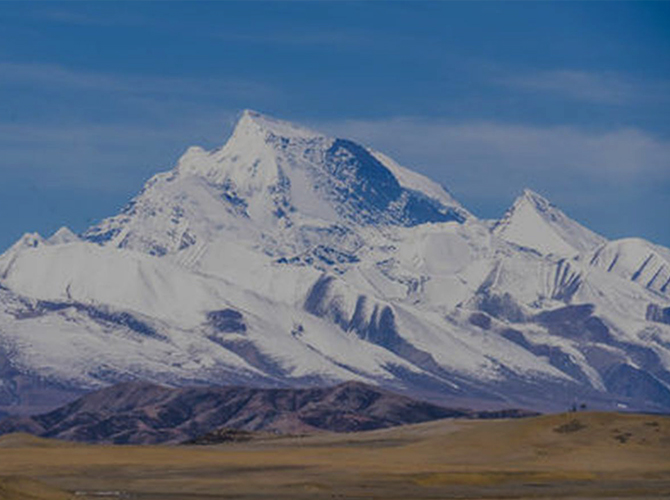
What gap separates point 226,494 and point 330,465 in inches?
1739

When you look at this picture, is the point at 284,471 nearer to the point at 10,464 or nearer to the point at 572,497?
the point at 10,464

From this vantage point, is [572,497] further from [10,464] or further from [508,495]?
[10,464]

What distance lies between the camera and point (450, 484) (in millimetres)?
170000

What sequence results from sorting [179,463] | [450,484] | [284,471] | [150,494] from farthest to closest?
[179,463]
[284,471]
[450,484]
[150,494]

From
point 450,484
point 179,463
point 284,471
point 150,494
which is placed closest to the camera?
point 150,494

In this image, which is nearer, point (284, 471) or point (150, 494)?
point (150, 494)

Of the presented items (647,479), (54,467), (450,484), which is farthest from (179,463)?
(647,479)

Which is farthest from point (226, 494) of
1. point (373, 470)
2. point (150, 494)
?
point (373, 470)

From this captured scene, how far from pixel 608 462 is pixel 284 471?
38.0 metres

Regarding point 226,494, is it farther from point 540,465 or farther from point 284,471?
point 540,465

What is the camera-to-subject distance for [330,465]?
19462 centimetres

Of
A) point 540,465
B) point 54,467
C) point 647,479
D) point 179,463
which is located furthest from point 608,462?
point 54,467

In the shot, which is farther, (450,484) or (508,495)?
(450,484)

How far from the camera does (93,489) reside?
155 m
